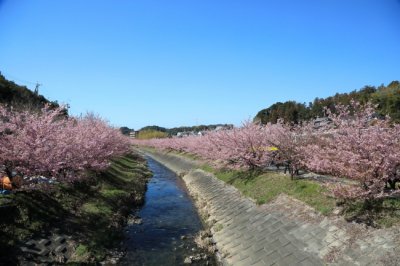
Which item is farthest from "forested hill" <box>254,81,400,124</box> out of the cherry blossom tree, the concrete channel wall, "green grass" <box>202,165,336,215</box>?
the cherry blossom tree

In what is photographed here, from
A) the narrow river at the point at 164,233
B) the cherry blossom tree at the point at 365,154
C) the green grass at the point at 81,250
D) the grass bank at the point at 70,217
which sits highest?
the cherry blossom tree at the point at 365,154

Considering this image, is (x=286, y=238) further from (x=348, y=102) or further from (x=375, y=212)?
(x=348, y=102)

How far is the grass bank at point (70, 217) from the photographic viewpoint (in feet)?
46.4

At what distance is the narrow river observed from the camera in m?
16.4

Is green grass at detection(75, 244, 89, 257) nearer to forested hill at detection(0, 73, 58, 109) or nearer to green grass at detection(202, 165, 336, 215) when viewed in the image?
green grass at detection(202, 165, 336, 215)

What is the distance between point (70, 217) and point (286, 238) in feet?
35.6

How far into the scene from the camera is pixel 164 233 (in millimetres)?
20500

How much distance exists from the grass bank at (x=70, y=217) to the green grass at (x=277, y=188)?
28.4 ft

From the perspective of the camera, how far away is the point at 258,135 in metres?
29.1

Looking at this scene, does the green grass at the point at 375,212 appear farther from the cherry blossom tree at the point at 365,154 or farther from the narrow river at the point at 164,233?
the narrow river at the point at 164,233

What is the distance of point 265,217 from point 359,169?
6.07 m

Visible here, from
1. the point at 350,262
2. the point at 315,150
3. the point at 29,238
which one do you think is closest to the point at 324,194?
the point at 315,150

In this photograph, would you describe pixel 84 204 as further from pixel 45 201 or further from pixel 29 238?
pixel 29 238

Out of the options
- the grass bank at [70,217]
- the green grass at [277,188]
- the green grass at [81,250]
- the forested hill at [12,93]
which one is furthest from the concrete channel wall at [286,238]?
the forested hill at [12,93]
